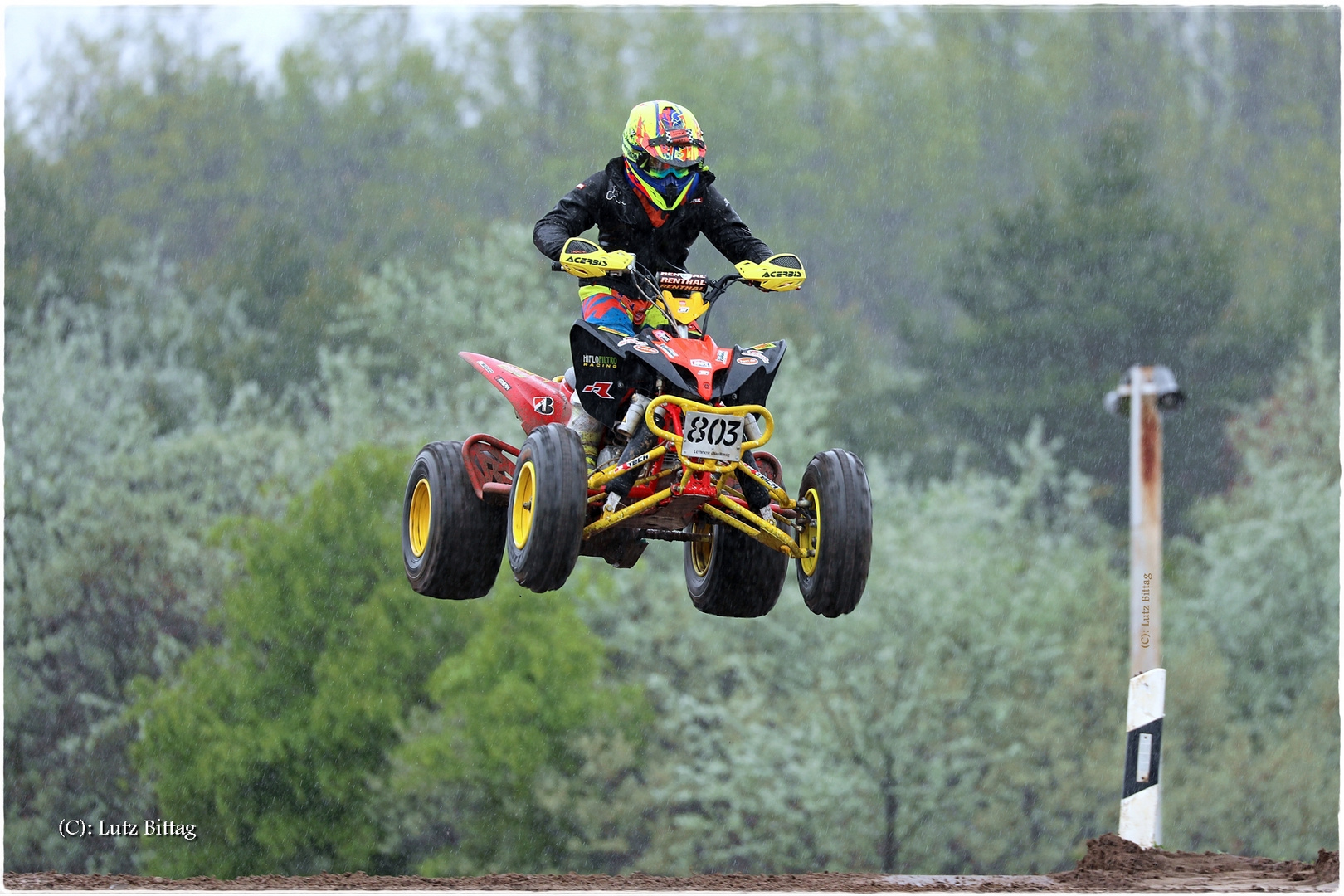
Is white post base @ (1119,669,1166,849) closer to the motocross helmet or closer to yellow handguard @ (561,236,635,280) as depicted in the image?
the motocross helmet

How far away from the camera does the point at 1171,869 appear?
15.6 meters

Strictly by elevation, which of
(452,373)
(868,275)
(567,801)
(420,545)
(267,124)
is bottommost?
(567,801)

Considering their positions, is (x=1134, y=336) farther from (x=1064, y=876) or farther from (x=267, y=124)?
(x=1064, y=876)

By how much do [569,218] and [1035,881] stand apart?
955 centimetres

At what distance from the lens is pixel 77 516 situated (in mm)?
43188

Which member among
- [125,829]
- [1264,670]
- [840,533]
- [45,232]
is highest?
[45,232]

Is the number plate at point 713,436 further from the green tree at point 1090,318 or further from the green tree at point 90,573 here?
the green tree at point 1090,318

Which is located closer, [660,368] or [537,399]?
[660,368]

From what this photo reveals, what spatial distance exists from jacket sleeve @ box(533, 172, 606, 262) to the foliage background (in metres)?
28.7

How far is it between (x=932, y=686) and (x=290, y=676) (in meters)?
14.6

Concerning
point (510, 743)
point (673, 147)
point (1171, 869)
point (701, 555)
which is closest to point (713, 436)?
point (673, 147)

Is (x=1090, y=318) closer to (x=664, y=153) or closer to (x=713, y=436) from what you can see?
(x=664, y=153)

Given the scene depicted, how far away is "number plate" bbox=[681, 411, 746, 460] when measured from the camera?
414 inches

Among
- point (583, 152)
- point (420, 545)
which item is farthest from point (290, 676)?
point (420, 545)
